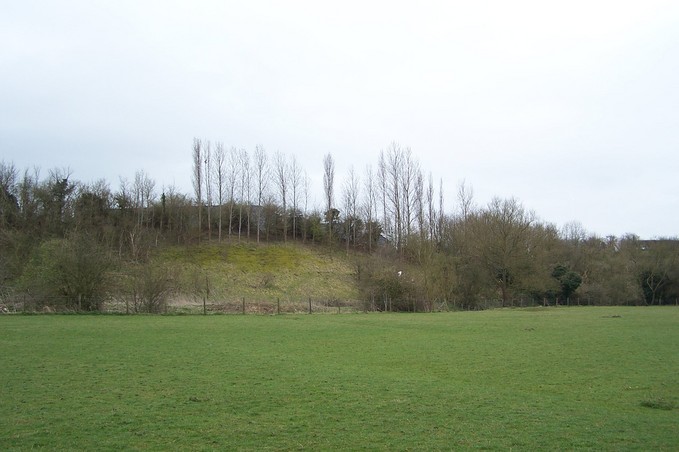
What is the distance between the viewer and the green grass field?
28.7ft

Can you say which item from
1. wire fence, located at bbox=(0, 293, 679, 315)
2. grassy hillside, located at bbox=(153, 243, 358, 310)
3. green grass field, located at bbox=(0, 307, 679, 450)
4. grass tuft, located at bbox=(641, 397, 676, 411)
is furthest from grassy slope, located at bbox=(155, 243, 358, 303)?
grass tuft, located at bbox=(641, 397, 676, 411)

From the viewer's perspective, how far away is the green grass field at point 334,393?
874cm

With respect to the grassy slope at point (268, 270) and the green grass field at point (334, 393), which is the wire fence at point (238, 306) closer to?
the grassy slope at point (268, 270)

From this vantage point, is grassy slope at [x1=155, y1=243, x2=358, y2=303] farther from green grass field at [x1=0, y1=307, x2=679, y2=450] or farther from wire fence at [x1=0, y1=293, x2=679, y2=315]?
green grass field at [x1=0, y1=307, x2=679, y2=450]

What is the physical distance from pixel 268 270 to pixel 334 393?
5656cm

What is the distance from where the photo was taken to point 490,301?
64688 mm

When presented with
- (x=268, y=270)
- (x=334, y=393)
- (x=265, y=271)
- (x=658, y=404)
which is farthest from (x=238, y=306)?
(x=658, y=404)

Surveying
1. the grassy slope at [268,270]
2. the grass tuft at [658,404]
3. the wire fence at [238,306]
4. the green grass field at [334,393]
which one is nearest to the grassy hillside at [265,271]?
the grassy slope at [268,270]

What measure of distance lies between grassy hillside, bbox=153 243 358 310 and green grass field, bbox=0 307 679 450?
34.8 metres

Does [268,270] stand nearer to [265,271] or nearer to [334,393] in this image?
[265,271]

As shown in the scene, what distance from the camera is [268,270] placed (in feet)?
224

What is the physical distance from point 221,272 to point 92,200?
21.4m

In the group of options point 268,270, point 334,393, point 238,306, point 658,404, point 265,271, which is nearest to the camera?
point 658,404

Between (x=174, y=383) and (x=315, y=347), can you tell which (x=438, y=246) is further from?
(x=174, y=383)
